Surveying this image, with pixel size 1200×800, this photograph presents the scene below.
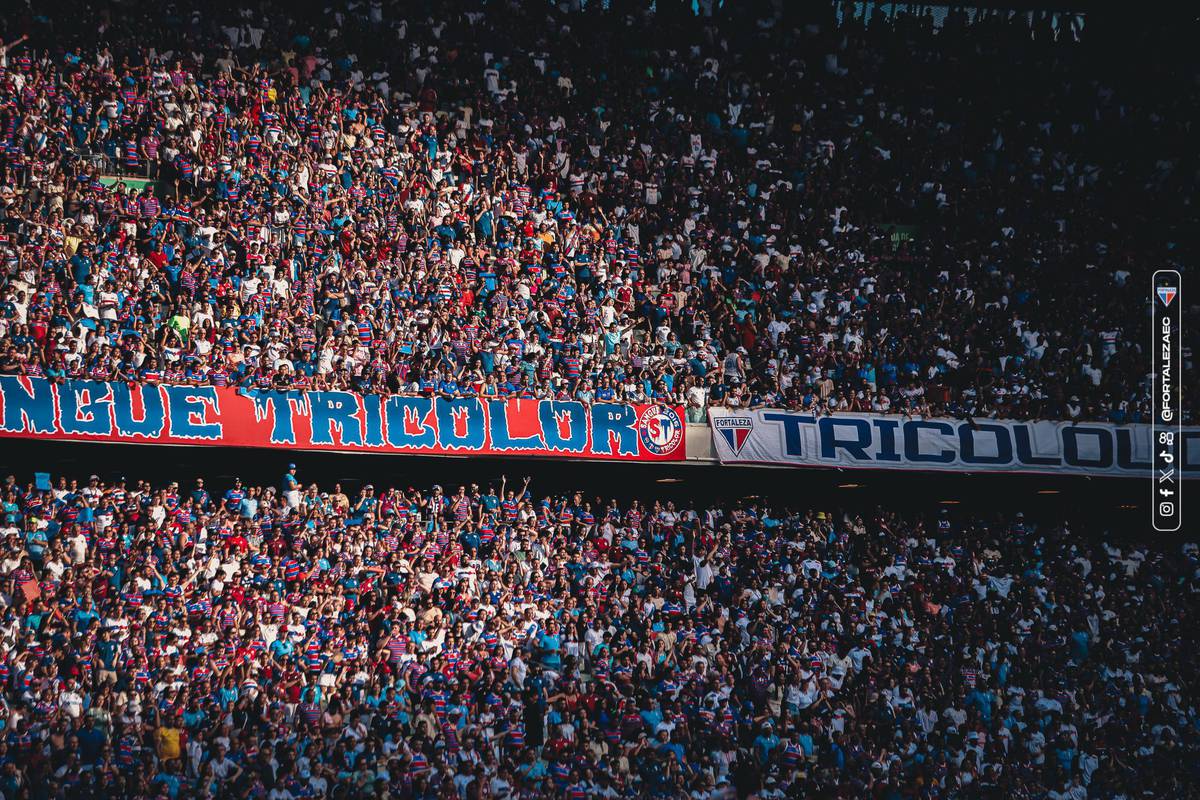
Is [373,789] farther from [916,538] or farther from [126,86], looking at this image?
[126,86]

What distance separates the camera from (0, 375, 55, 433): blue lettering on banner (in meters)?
24.2

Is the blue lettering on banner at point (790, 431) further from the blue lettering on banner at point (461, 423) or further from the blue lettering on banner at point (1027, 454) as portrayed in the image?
→ the blue lettering on banner at point (461, 423)

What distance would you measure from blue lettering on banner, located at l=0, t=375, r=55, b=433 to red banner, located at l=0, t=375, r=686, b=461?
0.01m

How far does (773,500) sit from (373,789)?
10.4 meters

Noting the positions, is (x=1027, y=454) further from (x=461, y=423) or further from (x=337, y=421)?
(x=337, y=421)

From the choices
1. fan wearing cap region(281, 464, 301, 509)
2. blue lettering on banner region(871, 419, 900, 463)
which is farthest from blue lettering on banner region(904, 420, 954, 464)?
fan wearing cap region(281, 464, 301, 509)

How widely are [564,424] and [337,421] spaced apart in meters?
3.61

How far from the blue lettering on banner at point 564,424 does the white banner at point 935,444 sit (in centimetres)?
217

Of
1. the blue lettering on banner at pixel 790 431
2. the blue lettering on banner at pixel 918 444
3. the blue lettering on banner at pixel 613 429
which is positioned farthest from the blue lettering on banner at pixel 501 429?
the blue lettering on banner at pixel 918 444

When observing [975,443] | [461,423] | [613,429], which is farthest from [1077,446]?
[461,423]

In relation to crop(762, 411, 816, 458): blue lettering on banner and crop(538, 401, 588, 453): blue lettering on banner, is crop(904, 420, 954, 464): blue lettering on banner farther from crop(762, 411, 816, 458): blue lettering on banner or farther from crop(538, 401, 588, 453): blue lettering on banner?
crop(538, 401, 588, 453): blue lettering on banner

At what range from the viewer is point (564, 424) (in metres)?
26.9

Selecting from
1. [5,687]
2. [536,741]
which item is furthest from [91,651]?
[536,741]

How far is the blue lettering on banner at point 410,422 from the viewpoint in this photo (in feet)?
85.7
